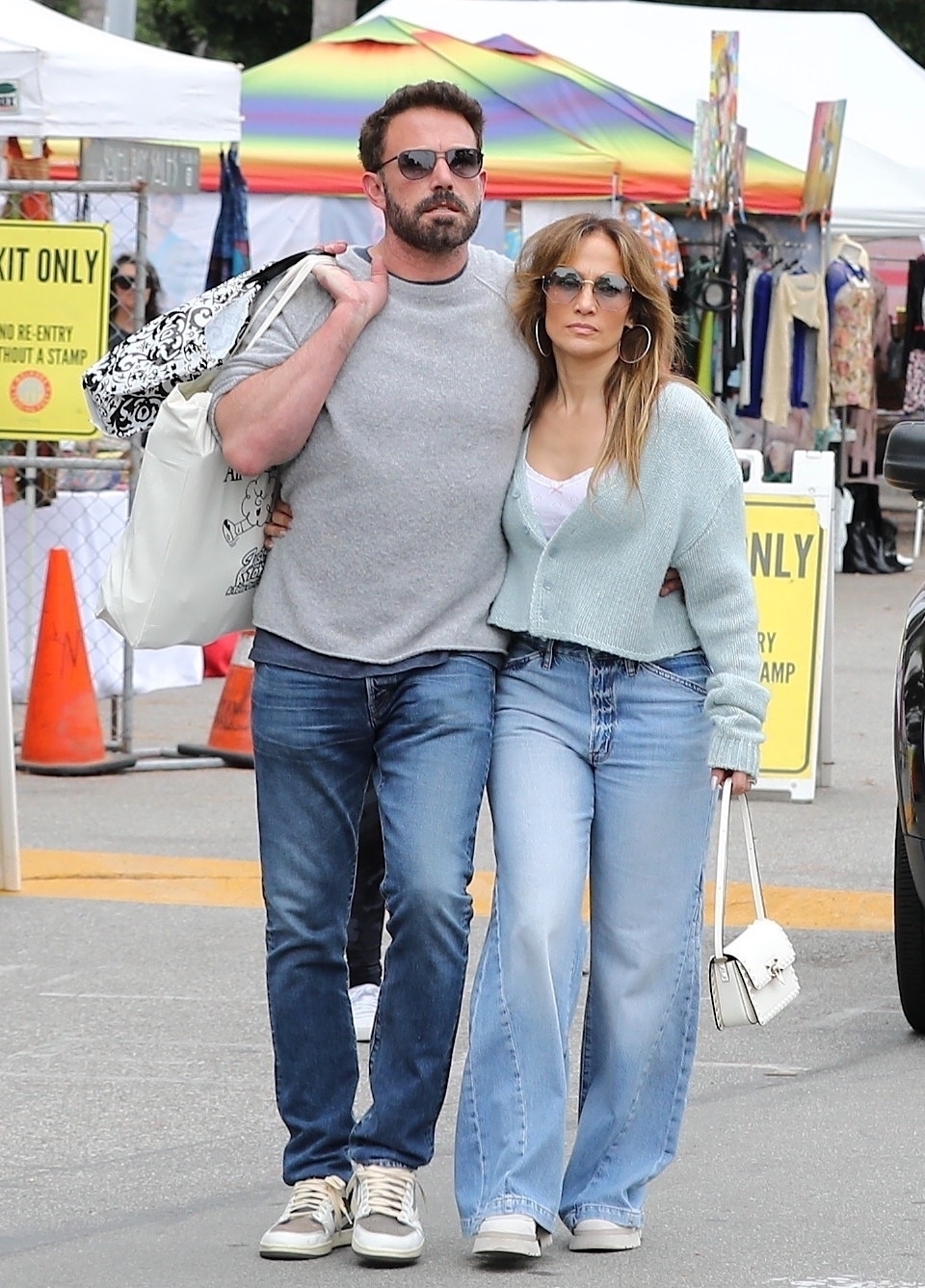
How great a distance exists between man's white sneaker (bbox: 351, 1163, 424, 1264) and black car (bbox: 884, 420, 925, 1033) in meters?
1.87

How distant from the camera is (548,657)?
4215 mm

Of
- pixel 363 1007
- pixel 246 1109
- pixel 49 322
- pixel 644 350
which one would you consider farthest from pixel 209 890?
pixel 644 350

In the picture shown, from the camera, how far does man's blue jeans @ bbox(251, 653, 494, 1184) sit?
13.6ft

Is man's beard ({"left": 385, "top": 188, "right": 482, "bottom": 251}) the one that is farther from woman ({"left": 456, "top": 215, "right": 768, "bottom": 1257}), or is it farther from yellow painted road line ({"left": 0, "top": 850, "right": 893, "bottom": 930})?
yellow painted road line ({"left": 0, "top": 850, "right": 893, "bottom": 930})

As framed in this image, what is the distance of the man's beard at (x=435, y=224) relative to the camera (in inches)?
164

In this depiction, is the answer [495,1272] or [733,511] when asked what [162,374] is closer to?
[733,511]

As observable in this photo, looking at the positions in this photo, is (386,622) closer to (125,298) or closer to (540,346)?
(540,346)

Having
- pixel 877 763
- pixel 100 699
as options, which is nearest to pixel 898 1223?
pixel 877 763

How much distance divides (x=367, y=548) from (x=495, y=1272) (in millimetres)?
1234

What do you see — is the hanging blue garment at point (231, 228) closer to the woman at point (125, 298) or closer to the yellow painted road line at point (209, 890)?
the woman at point (125, 298)

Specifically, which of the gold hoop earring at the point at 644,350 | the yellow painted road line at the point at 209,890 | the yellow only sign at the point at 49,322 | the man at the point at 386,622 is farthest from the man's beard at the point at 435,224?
the yellow only sign at the point at 49,322

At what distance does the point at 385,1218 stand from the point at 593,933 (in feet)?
1.96

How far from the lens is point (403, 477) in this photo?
4.13m

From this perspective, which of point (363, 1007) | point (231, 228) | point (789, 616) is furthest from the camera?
point (231, 228)
